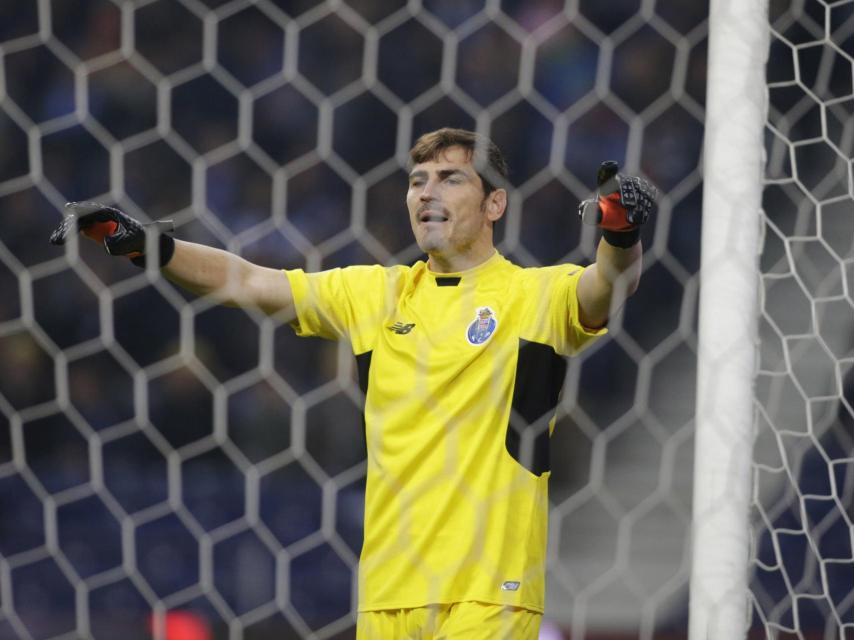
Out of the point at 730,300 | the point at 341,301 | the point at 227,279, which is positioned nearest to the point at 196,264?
the point at 227,279

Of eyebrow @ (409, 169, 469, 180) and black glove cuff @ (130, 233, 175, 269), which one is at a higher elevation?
eyebrow @ (409, 169, 469, 180)

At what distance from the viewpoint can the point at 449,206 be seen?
4.71ft

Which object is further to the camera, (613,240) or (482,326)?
(482,326)

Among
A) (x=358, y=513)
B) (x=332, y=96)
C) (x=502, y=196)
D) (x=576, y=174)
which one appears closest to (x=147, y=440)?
(x=358, y=513)

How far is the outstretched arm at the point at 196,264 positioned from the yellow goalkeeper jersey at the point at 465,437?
Result: 12cm

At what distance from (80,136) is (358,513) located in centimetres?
95

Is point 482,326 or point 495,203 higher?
point 495,203

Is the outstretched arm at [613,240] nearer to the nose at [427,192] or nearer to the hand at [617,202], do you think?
the hand at [617,202]

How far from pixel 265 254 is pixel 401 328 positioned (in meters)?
1.12

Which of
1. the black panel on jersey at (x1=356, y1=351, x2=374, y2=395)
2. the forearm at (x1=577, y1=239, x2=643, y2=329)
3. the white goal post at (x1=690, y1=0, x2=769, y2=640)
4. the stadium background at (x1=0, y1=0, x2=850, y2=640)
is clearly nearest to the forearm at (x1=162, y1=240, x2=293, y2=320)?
the black panel on jersey at (x1=356, y1=351, x2=374, y2=395)

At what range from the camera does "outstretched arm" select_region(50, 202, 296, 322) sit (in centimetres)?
128

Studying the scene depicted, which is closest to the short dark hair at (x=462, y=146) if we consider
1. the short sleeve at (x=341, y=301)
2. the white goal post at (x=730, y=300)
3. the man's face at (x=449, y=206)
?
the man's face at (x=449, y=206)

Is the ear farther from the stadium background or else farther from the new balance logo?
the stadium background

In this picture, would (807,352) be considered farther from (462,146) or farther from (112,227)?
(112,227)
